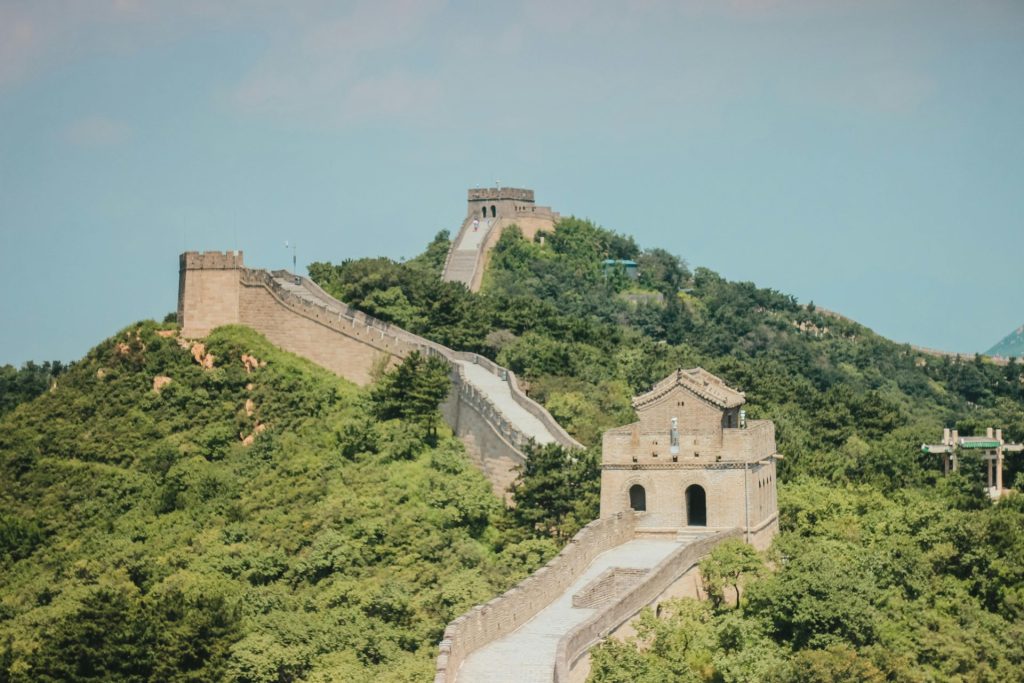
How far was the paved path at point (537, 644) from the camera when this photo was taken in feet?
108

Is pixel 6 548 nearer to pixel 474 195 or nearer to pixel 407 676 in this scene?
pixel 407 676

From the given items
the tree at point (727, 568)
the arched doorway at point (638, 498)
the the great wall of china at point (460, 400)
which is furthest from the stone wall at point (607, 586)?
the arched doorway at point (638, 498)

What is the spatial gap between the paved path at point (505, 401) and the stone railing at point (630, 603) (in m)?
10.3

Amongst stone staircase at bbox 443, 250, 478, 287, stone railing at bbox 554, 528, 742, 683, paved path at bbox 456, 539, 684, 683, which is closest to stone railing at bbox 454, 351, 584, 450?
stone railing at bbox 554, 528, 742, 683

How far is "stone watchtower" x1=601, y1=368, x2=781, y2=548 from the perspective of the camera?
1767 inches

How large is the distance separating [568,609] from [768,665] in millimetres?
4300

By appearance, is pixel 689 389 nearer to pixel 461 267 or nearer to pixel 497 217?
pixel 461 267

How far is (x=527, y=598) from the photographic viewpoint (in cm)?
3719

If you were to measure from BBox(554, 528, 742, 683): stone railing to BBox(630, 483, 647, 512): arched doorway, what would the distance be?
2.53m

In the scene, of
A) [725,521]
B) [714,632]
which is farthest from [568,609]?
[725,521]

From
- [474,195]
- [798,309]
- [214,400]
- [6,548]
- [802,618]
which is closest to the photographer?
[802,618]

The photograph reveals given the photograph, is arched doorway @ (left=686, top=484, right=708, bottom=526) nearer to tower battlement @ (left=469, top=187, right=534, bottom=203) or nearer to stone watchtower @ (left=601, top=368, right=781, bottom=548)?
stone watchtower @ (left=601, top=368, right=781, bottom=548)

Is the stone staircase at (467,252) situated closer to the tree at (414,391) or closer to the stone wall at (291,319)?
the stone wall at (291,319)

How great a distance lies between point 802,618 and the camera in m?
39.9
